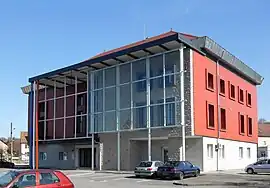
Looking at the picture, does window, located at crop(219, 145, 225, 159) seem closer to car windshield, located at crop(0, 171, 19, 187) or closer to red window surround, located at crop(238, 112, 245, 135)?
red window surround, located at crop(238, 112, 245, 135)

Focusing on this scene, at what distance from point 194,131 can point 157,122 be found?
11.4 feet

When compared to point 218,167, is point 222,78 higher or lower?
higher

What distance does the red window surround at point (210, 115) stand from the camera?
37494mm

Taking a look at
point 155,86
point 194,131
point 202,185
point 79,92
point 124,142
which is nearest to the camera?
point 202,185

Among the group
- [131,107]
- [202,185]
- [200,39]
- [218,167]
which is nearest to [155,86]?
[131,107]

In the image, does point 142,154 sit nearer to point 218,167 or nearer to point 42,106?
point 218,167

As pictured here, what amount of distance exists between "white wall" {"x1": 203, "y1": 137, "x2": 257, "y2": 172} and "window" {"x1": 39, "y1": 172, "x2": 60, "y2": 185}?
2382 cm

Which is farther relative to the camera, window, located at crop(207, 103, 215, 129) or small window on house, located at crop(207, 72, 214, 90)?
small window on house, located at crop(207, 72, 214, 90)

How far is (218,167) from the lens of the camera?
38.6 m

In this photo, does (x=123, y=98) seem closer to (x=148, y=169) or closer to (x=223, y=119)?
(x=223, y=119)

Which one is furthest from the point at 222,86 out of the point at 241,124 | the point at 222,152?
the point at 241,124

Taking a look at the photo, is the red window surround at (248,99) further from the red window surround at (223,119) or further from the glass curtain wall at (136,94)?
the glass curtain wall at (136,94)

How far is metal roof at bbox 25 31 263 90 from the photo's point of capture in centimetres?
3559

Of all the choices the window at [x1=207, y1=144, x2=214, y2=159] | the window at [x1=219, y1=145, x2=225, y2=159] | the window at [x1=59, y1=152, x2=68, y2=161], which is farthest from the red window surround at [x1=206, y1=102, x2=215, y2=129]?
the window at [x1=59, y1=152, x2=68, y2=161]
